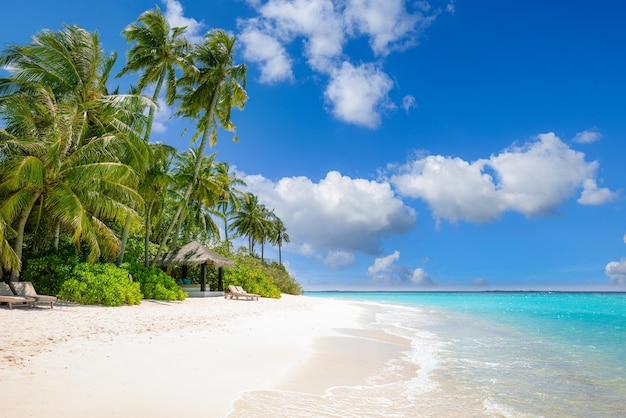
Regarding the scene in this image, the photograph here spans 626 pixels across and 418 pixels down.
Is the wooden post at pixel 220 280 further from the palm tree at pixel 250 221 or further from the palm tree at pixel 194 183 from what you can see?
the palm tree at pixel 250 221

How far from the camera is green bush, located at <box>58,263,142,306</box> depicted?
1330 cm

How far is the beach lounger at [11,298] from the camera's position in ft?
35.2

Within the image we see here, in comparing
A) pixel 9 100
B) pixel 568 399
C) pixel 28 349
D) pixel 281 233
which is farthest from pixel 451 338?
→ pixel 281 233

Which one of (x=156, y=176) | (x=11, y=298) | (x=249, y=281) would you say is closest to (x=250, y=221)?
(x=249, y=281)

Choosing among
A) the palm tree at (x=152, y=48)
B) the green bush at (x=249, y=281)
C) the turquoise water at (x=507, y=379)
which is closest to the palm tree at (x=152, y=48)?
the palm tree at (x=152, y=48)

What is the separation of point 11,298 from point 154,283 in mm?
6390

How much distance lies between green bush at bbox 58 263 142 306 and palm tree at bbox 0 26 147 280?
593 millimetres

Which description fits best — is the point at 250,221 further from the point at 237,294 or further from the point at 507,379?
the point at 507,379

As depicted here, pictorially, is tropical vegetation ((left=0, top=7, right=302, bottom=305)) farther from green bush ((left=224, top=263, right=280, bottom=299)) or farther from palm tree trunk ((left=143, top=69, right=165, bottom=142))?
green bush ((left=224, top=263, right=280, bottom=299))

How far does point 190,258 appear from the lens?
21.1m

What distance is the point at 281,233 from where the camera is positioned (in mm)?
51531

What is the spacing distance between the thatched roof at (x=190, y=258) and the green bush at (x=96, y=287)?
6696 millimetres

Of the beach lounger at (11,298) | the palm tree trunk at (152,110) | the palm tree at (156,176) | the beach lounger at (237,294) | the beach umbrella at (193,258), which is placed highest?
the palm tree trunk at (152,110)

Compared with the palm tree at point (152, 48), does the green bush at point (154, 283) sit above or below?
below
